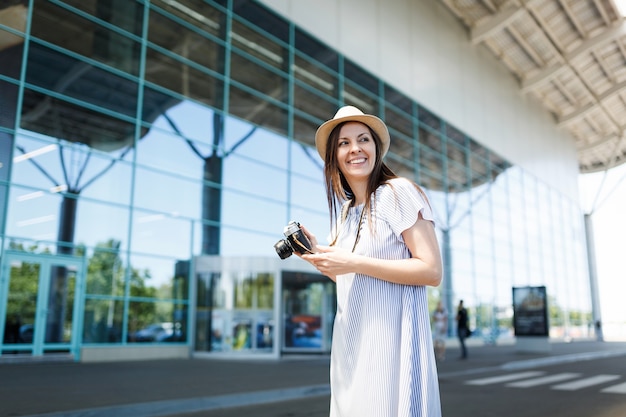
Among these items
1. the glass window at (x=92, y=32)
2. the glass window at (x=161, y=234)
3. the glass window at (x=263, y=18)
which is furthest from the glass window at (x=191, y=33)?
the glass window at (x=161, y=234)

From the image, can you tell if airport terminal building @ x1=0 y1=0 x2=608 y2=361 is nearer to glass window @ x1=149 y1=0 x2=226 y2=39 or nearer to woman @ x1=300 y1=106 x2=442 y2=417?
glass window @ x1=149 y1=0 x2=226 y2=39

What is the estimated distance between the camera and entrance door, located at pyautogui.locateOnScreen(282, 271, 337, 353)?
57.6ft

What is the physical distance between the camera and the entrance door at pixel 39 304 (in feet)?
41.8

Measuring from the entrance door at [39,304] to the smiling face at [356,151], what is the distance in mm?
12690

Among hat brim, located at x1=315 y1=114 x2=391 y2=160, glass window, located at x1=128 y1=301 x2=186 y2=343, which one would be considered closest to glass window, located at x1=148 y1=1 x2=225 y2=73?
glass window, located at x1=128 y1=301 x2=186 y2=343

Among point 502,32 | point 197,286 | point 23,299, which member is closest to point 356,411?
point 23,299

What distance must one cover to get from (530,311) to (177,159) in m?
13.0

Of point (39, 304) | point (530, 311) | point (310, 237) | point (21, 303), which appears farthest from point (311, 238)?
point (530, 311)

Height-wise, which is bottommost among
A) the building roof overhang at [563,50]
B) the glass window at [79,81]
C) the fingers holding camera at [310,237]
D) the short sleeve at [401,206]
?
the fingers holding camera at [310,237]

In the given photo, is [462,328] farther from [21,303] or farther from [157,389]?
[21,303]

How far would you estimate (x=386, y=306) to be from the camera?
169 cm

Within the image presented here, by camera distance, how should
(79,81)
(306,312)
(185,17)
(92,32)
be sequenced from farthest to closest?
1. (306,312)
2. (185,17)
3. (92,32)
4. (79,81)

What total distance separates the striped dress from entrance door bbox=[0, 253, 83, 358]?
12.8 metres

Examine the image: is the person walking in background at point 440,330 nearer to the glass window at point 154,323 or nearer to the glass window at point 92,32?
the glass window at point 154,323
